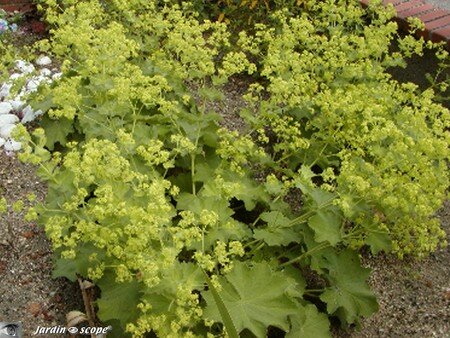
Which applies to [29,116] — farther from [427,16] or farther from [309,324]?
[427,16]

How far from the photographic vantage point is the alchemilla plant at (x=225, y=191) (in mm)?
2477

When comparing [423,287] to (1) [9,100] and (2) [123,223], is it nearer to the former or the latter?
(2) [123,223]

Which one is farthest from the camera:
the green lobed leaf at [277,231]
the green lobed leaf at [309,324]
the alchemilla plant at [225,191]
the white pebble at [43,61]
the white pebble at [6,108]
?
the white pebble at [43,61]

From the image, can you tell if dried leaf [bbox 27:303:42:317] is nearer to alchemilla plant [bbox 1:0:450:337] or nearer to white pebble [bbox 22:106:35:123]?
alchemilla plant [bbox 1:0:450:337]

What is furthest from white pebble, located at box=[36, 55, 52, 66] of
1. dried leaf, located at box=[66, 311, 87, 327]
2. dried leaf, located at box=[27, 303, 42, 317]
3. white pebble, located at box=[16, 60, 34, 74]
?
dried leaf, located at box=[66, 311, 87, 327]

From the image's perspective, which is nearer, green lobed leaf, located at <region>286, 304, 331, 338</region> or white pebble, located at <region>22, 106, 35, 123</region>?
green lobed leaf, located at <region>286, 304, 331, 338</region>

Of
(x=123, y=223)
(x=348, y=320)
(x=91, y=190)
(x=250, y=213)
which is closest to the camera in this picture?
(x=123, y=223)

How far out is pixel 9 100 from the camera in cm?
416

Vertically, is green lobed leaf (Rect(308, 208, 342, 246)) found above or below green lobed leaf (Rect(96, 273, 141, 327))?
above

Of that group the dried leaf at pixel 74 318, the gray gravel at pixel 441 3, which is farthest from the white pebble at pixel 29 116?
the gray gravel at pixel 441 3

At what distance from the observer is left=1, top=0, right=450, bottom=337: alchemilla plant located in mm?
2477

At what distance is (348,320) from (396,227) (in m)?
0.46

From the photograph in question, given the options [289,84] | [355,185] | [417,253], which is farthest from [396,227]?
[289,84]

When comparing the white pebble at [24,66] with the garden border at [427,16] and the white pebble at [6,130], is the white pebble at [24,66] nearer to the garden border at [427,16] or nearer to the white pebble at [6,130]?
the white pebble at [6,130]
